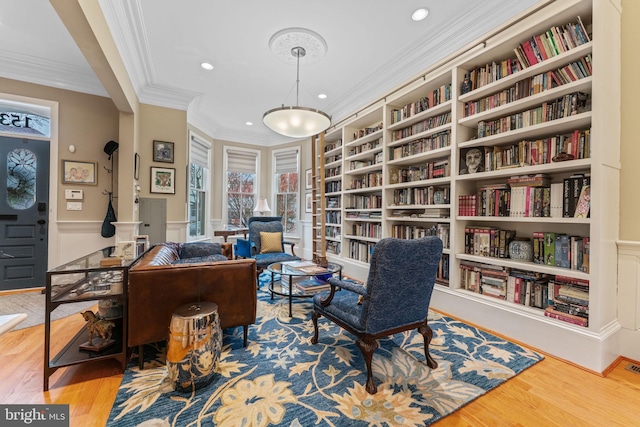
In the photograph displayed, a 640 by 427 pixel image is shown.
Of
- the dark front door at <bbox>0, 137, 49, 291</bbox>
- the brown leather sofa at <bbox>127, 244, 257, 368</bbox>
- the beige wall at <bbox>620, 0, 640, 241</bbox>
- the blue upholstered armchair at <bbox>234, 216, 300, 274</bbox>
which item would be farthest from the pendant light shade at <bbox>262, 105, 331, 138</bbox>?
the dark front door at <bbox>0, 137, 49, 291</bbox>

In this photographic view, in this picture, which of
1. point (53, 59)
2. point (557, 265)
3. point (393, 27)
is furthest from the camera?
point (53, 59)

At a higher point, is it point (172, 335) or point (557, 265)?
point (557, 265)

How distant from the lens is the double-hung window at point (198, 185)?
5434 millimetres

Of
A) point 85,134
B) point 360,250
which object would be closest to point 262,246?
point 360,250

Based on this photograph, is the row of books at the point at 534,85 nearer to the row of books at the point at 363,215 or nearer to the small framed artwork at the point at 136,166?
the row of books at the point at 363,215

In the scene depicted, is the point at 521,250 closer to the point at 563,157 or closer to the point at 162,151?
the point at 563,157

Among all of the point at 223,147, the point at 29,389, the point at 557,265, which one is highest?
the point at 223,147

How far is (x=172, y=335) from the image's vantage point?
66.7 inches

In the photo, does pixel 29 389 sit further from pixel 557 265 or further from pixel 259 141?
pixel 259 141

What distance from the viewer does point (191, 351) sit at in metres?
1.66

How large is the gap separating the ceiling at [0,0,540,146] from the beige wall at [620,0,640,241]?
72 cm

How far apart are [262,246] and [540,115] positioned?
380 centimetres

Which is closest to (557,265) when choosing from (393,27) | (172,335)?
(393,27)

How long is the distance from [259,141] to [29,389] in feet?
18.8
